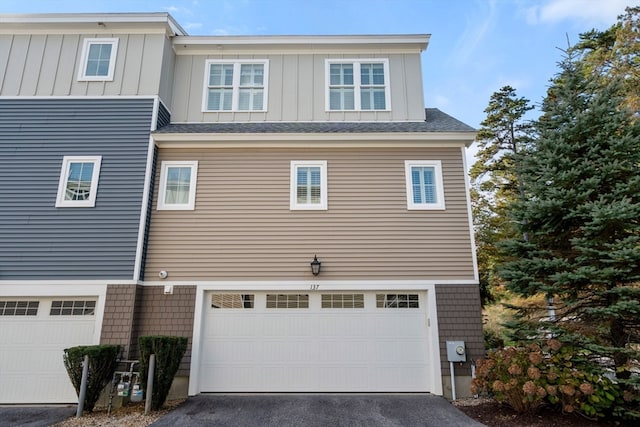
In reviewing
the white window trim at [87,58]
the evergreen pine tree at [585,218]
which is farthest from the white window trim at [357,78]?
the white window trim at [87,58]

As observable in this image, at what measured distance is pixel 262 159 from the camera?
7.50 meters

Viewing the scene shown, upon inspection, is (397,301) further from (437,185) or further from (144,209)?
(144,209)

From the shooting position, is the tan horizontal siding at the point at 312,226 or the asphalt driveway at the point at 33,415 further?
the tan horizontal siding at the point at 312,226

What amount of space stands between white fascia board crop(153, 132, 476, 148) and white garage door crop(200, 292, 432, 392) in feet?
10.7

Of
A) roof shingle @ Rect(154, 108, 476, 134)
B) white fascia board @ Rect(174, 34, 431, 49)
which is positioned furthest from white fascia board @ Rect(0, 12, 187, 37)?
roof shingle @ Rect(154, 108, 476, 134)

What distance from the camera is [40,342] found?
6293 mm

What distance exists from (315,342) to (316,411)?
1.37 meters

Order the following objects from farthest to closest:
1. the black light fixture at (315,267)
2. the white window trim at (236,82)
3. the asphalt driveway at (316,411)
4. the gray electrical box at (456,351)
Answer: the white window trim at (236,82) < the black light fixture at (315,267) < the gray electrical box at (456,351) < the asphalt driveway at (316,411)

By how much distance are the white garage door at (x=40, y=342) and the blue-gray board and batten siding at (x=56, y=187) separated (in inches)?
23.1

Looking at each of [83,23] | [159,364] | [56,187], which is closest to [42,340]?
[159,364]

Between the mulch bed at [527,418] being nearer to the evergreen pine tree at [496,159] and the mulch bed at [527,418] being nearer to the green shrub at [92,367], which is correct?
the green shrub at [92,367]

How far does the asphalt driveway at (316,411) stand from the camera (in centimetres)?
500

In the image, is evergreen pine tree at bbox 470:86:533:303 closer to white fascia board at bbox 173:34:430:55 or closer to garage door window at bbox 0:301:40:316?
white fascia board at bbox 173:34:430:55

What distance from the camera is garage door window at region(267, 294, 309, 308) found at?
686cm
